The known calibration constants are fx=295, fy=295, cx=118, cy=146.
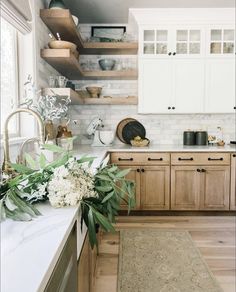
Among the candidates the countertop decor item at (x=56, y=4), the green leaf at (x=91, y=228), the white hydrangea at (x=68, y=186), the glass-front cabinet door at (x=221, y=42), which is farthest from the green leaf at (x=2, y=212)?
the glass-front cabinet door at (x=221, y=42)

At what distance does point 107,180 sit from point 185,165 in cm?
238

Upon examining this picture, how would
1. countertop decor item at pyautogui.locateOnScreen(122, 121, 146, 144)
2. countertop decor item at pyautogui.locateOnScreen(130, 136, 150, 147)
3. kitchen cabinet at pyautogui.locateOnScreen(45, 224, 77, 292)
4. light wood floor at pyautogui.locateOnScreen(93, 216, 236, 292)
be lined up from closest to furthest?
1. kitchen cabinet at pyautogui.locateOnScreen(45, 224, 77, 292)
2. light wood floor at pyautogui.locateOnScreen(93, 216, 236, 292)
3. countertop decor item at pyautogui.locateOnScreen(130, 136, 150, 147)
4. countertop decor item at pyautogui.locateOnScreen(122, 121, 146, 144)

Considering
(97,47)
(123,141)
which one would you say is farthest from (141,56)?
(123,141)

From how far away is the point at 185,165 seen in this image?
361cm

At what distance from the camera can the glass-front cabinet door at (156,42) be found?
3838 millimetres

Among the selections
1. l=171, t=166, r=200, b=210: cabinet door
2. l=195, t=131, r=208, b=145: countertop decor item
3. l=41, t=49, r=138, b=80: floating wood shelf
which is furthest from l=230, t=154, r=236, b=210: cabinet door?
l=41, t=49, r=138, b=80: floating wood shelf

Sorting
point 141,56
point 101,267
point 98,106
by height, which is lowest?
point 101,267

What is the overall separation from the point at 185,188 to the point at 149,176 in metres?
0.47

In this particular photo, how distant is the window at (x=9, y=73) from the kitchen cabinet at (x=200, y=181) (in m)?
1.98

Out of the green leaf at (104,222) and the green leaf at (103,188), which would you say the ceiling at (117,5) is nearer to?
the green leaf at (103,188)

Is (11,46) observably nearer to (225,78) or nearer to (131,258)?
(131,258)

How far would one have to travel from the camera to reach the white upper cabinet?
12.5 feet

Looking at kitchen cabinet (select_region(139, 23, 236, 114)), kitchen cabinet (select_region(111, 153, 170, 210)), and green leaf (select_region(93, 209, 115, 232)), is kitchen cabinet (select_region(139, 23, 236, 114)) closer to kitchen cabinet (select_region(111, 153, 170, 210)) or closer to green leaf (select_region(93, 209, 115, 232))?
kitchen cabinet (select_region(111, 153, 170, 210))

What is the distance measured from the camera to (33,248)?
0.75 metres
